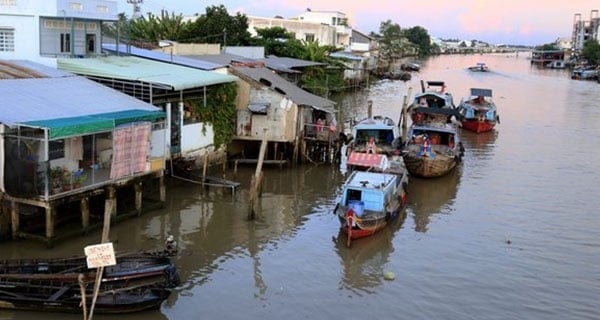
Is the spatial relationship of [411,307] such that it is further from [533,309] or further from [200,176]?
[200,176]

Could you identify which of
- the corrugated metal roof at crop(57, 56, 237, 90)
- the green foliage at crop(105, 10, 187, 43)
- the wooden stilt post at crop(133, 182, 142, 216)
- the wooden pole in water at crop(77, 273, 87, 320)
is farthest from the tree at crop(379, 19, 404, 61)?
the wooden pole in water at crop(77, 273, 87, 320)

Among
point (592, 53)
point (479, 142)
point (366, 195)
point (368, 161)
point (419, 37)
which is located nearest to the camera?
point (366, 195)

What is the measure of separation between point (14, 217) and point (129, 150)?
3.75 m

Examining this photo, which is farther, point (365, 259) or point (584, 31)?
point (584, 31)

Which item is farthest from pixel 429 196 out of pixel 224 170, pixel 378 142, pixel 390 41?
pixel 390 41

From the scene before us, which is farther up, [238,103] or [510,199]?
[238,103]

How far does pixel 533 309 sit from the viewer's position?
15.0 m

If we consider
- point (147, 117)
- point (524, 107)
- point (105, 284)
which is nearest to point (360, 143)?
point (147, 117)

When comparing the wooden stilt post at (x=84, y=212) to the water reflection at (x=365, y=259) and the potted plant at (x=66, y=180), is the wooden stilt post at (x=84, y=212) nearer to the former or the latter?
the potted plant at (x=66, y=180)

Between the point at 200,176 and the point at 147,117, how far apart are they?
16.0 feet

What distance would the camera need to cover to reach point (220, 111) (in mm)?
25625

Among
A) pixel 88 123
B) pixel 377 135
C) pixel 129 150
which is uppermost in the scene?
pixel 88 123

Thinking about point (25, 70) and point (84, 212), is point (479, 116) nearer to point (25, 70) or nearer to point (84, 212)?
point (25, 70)

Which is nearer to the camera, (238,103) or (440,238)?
(440,238)
